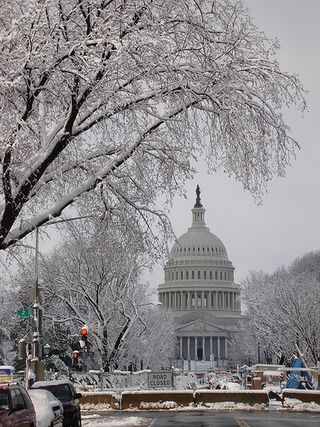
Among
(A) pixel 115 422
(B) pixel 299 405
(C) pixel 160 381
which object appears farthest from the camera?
(C) pixel 160 381

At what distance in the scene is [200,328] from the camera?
598 ft

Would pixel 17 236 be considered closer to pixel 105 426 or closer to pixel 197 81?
pixel 197 81

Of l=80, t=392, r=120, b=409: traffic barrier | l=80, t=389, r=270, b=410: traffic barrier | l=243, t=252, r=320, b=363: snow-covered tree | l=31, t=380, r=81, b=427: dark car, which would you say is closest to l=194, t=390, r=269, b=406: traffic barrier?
l=80, t=389, r=270, b=410: traffic barrier

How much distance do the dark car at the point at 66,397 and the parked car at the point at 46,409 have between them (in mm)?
2073

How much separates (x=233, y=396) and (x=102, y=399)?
490 centimetres

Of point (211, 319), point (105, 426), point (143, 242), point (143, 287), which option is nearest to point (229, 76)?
point (143, 242)

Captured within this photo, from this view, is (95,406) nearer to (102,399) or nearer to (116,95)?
(102,399)

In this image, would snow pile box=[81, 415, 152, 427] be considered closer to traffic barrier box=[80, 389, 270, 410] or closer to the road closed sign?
traffic barrier box=[80, 389, 270, 410]

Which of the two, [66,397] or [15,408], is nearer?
[15,408]

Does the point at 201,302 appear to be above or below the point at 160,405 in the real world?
above

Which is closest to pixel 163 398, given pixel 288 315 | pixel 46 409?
pixel 46 409

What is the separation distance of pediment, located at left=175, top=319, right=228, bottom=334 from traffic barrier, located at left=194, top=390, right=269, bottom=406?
500ft

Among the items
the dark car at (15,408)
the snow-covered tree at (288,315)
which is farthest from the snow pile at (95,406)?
the snow-covered tree at (288,315)

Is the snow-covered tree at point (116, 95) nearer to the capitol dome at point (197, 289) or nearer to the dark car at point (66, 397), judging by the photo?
the dark car at point (66, 397)
